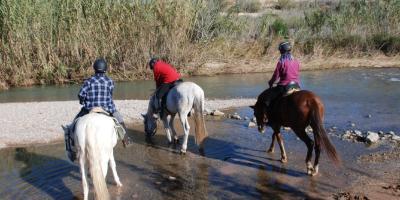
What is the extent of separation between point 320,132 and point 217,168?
2097 millimetres

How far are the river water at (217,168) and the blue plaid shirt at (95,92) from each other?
4.75ft

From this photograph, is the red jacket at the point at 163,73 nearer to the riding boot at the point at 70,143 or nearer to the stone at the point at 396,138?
the riding boot at the point at 70,143

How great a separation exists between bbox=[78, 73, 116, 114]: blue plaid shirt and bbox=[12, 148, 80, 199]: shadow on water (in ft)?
5.07

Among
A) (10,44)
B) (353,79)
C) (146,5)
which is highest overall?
(146,5)

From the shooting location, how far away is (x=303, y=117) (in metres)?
8.28

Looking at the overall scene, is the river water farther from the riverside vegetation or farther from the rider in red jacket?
the riverside vegetation

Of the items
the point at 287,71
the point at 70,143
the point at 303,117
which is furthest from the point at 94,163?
the point at 287,71

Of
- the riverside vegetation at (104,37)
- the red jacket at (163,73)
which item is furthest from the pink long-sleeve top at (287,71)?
the riverside vegetation at (104,37)

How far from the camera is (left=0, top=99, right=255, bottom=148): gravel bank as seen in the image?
11.6 m

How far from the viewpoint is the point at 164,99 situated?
34.3ft

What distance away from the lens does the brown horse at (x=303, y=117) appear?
7.90m

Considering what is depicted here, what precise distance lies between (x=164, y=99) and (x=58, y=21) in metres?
12.9

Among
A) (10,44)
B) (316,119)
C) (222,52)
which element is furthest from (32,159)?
(222,52)

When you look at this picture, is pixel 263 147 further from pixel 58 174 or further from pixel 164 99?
pixel 58 174
